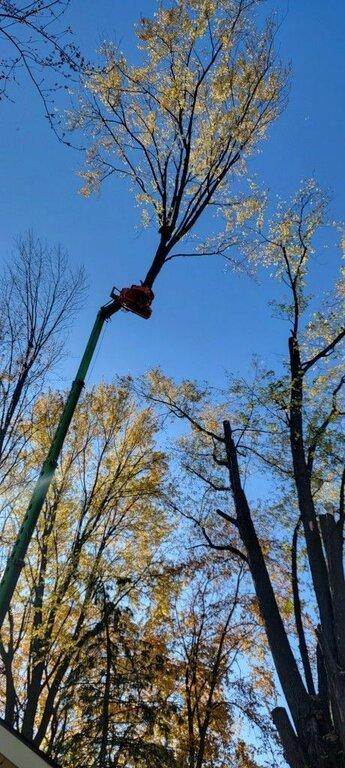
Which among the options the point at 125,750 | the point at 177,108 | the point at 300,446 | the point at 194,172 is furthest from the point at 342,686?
the point at 177,108

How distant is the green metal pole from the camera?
12.9 ft

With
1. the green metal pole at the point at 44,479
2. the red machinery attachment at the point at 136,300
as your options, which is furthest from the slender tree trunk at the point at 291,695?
the red machinery attachment at the point at 136,300

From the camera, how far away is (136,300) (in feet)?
19.2

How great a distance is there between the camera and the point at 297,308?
1040 cm

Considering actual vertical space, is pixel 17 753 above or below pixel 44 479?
below

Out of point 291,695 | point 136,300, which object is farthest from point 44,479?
point 291,695

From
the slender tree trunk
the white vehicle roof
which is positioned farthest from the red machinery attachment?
the white vehicle roof

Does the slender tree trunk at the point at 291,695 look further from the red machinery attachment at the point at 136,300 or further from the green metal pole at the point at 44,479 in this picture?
the red machinery attachment at the point at 136,300

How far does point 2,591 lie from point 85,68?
13.5 feet

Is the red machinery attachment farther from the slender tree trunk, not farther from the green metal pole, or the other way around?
the slender tree trunk

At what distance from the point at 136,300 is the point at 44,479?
2.47 metres

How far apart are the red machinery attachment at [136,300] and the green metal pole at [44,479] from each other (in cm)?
11

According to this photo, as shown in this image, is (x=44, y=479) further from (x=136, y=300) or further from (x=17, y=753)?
(x=136, y=300)

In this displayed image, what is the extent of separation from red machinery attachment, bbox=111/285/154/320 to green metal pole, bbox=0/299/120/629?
0.35 feet
